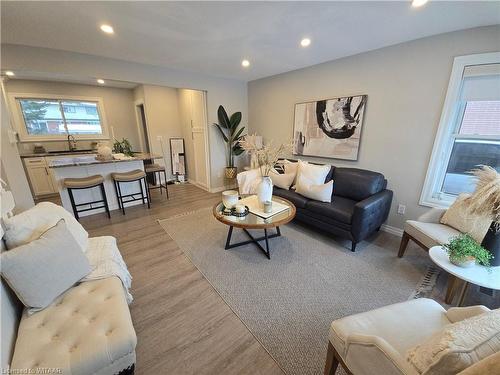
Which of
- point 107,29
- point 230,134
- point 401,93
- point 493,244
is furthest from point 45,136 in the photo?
point 493,244

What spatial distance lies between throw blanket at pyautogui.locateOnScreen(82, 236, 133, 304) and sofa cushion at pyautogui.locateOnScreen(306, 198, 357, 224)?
2.23 meters

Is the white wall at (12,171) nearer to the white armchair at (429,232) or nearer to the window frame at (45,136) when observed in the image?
the window frame at (45,136)

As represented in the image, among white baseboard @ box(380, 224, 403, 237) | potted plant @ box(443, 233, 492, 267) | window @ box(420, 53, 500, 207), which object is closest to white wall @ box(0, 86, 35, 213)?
potted plant @ box(443, 233, 492, 267)

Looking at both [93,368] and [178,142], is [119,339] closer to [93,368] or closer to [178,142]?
[93,368]

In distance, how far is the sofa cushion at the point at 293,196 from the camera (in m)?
2.86

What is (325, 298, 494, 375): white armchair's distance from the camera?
81 cm

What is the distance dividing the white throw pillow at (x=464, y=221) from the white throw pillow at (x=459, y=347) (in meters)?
1.54

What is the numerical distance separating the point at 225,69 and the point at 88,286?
12.4 ft

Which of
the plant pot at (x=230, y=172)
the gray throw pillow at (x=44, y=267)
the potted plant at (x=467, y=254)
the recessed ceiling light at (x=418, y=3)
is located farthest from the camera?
the plant pot at (x=230, y=172)

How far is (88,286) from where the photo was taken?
1318mm

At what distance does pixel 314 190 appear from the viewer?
110 inches

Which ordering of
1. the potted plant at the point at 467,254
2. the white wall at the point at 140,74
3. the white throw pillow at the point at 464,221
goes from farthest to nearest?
the white wall at the point at 140,74
the white throw pillow at the point at 464,221
the potted plant at the point at 467,254

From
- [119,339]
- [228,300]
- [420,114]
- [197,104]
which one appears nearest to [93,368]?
[119,339]

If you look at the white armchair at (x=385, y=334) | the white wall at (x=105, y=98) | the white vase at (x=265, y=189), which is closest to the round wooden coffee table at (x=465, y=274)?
the white armchair at (x=385, y=334)
